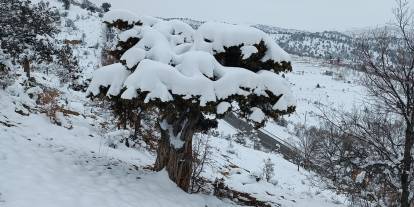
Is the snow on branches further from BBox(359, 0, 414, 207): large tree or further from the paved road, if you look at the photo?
the paved road

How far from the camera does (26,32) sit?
56.2 ft

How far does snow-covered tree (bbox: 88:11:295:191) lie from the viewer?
7.65 metres

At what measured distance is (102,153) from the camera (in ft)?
34.1

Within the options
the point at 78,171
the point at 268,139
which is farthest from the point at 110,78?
the point at 268,139

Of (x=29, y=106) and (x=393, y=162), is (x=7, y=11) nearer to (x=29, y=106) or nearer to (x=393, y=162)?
(x=29, y=106)

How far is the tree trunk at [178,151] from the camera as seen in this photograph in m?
9.02

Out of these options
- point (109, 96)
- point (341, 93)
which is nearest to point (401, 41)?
point (109, 96)

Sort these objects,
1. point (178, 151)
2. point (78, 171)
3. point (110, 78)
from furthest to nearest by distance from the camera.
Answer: point (178, 151), point (110, 78), point (78, 171)

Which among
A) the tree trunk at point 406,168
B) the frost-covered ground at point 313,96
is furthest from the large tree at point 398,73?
the frost-covered ground at point 313,96

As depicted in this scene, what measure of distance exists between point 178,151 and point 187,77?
6.49ft

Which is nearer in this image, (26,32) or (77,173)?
(77,173)

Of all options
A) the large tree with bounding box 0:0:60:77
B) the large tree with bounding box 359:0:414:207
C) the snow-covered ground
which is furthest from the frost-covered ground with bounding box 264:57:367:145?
the large tree with bounding box 359:0:414:207

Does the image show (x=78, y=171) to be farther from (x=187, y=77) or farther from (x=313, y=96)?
(x=313, y=96)

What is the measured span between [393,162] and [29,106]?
30.2 ft
